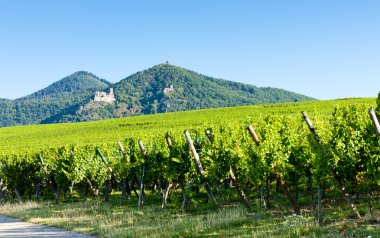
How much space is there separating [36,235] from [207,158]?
7209 mm

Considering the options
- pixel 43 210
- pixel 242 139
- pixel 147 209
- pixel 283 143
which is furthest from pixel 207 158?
pixel 43 210

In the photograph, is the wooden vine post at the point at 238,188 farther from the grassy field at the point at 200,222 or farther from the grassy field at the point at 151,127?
the grassy field at the point at 151,127

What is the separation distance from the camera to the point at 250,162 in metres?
15.5

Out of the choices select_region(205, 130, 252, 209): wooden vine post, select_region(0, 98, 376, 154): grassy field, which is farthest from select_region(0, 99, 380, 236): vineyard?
select_region(0, 98, 376, 154): grassy field

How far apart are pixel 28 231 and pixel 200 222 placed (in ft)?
23.3

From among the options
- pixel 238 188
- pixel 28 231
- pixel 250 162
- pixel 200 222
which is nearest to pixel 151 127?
pixel 28 231

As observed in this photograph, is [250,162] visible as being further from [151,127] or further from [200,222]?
[151,127]

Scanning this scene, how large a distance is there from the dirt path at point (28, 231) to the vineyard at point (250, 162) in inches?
212

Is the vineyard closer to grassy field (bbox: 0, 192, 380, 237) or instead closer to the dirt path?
grassy field (bbox: 0, 192, 380, 237)

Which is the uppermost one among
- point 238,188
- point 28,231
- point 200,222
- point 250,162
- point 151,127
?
point 151,127

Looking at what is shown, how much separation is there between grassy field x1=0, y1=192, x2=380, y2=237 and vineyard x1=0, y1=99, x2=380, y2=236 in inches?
21.8

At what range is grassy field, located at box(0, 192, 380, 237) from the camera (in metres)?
11.8

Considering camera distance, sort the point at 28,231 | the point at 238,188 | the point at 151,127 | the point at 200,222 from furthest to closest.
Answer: the point at 151,127 < the point at 238,188 < the point at 28,231 < the point at 200,222

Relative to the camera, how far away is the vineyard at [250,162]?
43.9ft
